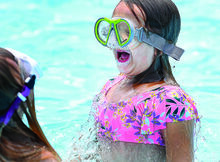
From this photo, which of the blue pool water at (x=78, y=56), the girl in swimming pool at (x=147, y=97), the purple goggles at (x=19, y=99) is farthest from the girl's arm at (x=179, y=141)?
the blue pool water at (x=78, y=56)

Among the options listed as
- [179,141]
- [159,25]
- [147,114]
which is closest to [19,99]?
[147,114]

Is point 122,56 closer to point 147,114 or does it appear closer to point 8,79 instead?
point 147,114

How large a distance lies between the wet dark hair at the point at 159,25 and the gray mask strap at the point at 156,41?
0.04 meters

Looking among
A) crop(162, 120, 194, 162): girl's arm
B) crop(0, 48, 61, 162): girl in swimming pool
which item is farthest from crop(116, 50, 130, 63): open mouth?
crop(0, 48, 61, 162): girl in swimming pool

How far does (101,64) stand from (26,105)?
6.03m

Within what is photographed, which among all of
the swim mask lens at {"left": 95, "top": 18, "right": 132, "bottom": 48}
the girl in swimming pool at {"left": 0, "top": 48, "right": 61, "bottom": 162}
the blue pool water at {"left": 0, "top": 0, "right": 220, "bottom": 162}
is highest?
the swim mask lens at {"left": 95, "top": 18, "right": 132, "bottom": 48}

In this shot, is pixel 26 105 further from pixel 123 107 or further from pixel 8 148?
pixel 123 107

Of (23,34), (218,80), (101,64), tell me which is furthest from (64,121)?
(23,34)

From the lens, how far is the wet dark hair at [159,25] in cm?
333

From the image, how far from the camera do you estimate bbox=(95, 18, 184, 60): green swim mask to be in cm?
335

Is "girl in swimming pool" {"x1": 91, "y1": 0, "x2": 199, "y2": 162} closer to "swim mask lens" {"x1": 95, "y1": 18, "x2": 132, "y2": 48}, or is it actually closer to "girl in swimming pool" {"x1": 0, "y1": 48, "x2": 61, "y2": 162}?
"swim mask lens" {"x1": 95, "y1": 18, "x2": 132, "y2": 48}

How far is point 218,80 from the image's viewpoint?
7.89 m

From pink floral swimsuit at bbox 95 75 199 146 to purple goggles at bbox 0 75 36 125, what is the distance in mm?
1067

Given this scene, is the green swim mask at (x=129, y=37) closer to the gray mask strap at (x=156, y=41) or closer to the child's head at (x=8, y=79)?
the gray mask strap at (x=156, y=41)
